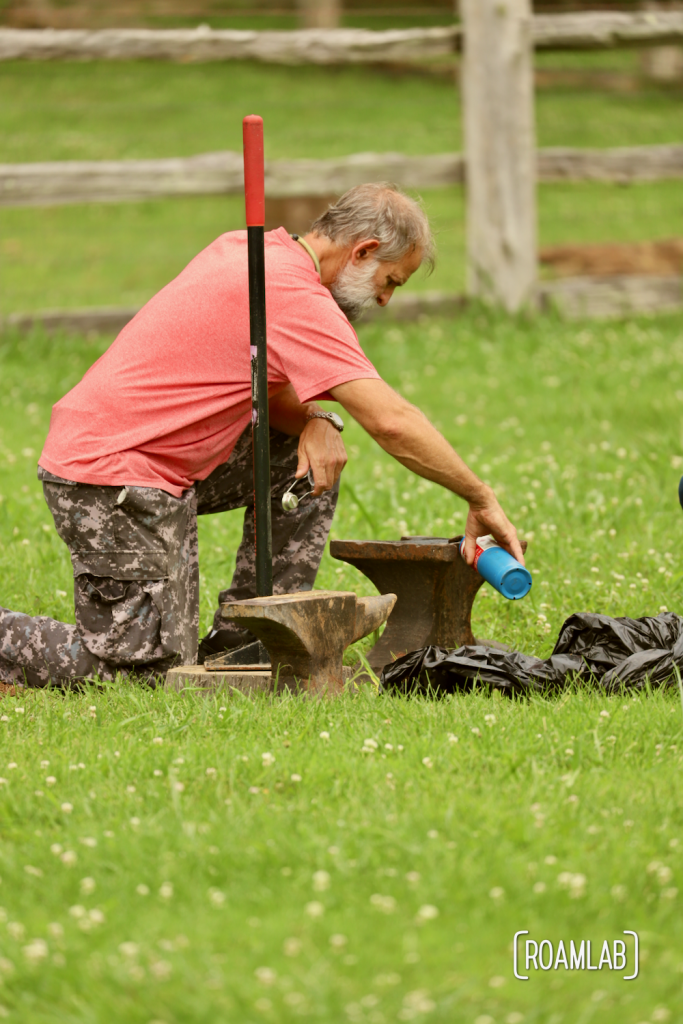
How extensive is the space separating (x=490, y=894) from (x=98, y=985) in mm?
782

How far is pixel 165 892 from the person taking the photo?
2467mm

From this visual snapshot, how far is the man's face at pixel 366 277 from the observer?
3.96m

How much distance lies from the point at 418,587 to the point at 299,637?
756 millimetres

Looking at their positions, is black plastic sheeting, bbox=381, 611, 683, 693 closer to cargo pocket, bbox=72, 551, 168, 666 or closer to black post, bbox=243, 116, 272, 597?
black post, bbox=243, 116, 272, 597

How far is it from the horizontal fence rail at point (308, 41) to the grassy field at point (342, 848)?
504 cm

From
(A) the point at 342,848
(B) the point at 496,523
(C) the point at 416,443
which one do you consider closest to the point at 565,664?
(B) the point at 496,523

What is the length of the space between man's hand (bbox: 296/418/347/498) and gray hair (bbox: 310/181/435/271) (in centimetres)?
58

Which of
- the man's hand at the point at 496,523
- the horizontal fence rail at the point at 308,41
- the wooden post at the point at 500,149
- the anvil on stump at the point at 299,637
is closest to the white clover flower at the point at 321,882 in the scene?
the anvil on stump at the point at 299,637

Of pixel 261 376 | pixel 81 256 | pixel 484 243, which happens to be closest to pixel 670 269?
pixel 484 243

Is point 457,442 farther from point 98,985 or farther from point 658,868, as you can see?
point 98,985

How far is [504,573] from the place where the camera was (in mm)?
3691

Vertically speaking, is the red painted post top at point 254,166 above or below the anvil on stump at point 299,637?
above

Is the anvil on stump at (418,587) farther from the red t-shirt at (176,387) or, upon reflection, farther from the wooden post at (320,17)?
the wooden post at (320,17)

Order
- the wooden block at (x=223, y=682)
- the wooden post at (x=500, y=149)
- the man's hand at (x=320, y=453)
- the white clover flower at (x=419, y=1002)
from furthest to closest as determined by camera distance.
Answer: the wooden post at (x=500, y=149), the man's hand at (x=320, y=453), the wooden block at (x=223, y=682), the white clover flower at (x=419, y=1002)
